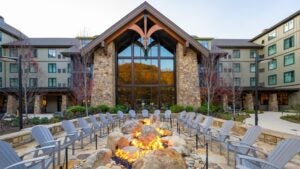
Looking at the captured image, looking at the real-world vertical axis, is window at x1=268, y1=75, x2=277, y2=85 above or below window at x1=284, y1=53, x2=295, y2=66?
below

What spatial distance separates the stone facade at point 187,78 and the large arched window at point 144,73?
1.14 metres

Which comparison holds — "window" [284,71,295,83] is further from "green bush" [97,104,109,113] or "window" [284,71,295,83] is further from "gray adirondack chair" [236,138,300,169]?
"gray adirondack chair" [236,138,300,169]

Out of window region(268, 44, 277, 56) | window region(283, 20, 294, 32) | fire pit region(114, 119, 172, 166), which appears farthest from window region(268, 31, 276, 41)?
fire pit region(114, 119, 172, 166)

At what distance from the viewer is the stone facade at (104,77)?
1889cm

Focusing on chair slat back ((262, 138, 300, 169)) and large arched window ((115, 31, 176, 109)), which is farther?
large arched window ((115, 31, 176, 109))

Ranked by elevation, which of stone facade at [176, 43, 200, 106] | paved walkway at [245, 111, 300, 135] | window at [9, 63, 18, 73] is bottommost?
paved walkway at [245, 111, 300, 135]

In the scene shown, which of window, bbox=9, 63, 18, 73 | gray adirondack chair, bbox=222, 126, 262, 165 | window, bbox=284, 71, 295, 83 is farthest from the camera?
window, bbox=9, 63, 18, 73

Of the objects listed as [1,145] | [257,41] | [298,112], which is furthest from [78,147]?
[257,41]

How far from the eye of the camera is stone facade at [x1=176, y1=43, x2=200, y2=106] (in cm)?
1930

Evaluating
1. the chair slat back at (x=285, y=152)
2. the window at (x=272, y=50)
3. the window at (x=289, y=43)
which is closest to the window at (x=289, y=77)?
the window at (x=289, y=43)

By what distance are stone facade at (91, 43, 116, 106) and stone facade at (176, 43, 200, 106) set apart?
574 cm

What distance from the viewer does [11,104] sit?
91.4 ft

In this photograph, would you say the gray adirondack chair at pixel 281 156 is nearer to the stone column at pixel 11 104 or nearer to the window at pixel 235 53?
the stone column at pixel 11 104

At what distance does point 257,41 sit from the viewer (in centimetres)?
3850
